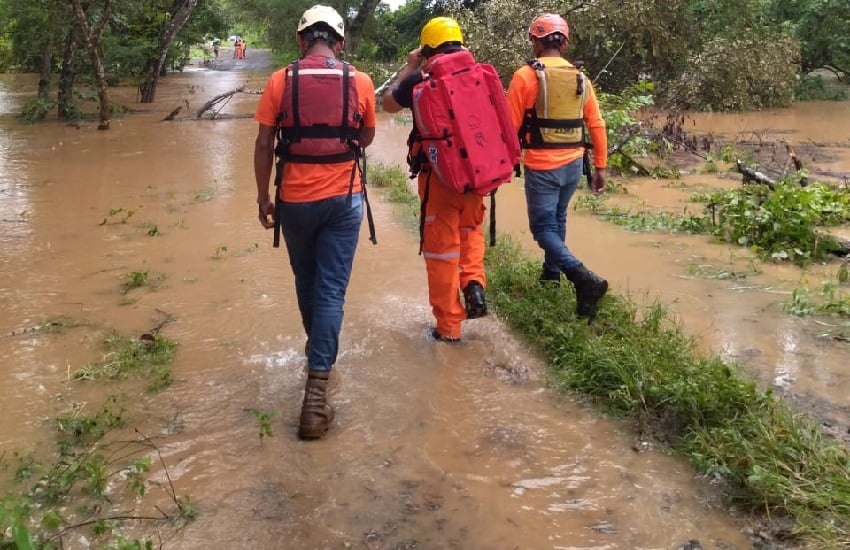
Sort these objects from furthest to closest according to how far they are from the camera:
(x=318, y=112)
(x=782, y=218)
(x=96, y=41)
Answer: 1. (x=96, y=41)
2. (x=782, y=218)
3. (x=318, y=112)

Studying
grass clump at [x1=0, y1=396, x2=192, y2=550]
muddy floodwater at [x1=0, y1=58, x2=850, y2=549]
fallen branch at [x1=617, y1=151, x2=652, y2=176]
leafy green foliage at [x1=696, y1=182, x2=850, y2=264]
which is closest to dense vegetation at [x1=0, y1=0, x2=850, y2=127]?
fallen branch at [x1=617, y1=151, x2=652, y2=176]

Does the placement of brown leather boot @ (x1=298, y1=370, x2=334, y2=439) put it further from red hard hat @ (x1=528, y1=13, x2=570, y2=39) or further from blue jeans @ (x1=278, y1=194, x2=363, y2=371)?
red hard hat @ (x1=528, y1=13, x2=570, y2=39)

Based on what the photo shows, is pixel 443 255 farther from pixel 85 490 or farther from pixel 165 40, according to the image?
pixel 165 40

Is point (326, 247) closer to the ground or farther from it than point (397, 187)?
farther from it

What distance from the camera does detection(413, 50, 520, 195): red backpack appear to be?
380cm

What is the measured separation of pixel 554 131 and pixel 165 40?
1362cm

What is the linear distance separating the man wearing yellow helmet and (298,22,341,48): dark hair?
0.60 meters

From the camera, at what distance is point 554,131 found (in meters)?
4.48

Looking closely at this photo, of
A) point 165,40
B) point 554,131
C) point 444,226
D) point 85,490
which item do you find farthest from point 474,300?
point 165,40

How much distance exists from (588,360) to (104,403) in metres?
2.53

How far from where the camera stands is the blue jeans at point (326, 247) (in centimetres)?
344

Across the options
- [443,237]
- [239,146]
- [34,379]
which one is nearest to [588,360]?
[443,237]

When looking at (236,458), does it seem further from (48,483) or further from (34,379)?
(34,379)

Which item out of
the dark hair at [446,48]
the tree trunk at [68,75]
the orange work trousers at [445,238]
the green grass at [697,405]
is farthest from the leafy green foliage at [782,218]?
the tree trunk at [68,75]
